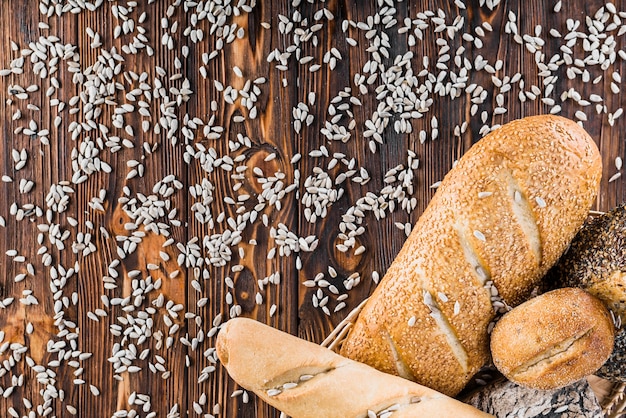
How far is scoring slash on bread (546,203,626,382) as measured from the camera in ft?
4.64

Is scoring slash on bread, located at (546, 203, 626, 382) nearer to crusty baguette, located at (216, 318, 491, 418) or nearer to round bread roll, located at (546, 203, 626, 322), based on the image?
round bread roll, located at (546, 203, 626, 322)

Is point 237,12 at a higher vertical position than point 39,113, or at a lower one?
higher

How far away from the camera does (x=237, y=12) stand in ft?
5.86

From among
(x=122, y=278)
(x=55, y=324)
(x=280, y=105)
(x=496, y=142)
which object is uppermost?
(x=280, y=105)

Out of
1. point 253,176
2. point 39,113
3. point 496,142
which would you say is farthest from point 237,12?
point 496,142

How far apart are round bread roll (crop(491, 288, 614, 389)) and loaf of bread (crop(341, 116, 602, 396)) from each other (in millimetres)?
103

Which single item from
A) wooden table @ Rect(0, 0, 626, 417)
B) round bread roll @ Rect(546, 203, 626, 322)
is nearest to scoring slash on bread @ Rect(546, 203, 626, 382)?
round bread roll @ Rect(546, 203, 626, 322)

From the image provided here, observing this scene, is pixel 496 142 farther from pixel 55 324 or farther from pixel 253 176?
pixel 55 324

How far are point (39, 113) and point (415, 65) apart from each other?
113 centimetres

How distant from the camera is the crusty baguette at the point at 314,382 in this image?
1435 millimetres

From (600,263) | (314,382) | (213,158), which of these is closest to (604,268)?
(600,263)

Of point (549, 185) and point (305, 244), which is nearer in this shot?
point (549, 185)

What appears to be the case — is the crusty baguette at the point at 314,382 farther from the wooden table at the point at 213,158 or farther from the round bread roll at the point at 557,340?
the wooden table at the point at 213,158

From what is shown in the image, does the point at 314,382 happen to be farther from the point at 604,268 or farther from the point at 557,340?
the point at 604,268
